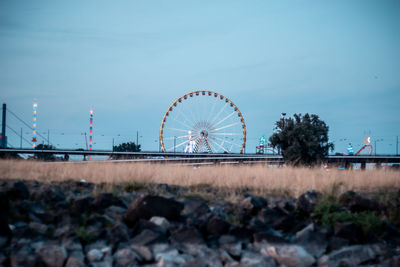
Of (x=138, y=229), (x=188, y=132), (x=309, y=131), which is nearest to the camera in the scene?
(x=138, y=229)

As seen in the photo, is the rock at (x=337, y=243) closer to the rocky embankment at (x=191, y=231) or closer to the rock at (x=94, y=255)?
the rocky embankment at (x=191, y=231)

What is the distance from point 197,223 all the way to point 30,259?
11.4 feet

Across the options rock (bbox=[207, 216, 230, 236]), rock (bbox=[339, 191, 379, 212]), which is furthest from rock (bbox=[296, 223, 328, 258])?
rock (bbox=[339, 191, 379, 212])

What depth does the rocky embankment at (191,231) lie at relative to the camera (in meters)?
7.61

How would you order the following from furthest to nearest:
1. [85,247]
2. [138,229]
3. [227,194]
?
[227,194]
[138,229]
[85,247]

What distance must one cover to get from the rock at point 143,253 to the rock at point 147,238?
0.34 feet

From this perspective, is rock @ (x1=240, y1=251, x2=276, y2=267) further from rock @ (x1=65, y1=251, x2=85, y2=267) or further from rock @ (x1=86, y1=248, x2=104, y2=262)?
rock @ (x1=65, y1=251, x2=85, y2=267)

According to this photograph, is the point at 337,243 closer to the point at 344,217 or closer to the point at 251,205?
the point at 344,217

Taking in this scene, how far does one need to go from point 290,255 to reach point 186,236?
84.5 inches

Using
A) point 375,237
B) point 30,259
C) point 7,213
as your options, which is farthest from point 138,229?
point 375,237

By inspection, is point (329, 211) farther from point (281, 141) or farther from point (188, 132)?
point (188, 132)

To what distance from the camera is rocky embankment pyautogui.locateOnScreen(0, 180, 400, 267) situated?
7.61 metres

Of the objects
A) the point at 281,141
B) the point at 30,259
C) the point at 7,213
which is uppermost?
the point at 281,141

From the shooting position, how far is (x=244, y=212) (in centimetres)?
949
